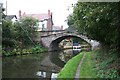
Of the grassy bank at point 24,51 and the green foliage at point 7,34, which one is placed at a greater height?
the green foliage at point 7,34

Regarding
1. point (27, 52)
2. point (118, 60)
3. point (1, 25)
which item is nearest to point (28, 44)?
point (27, 52)

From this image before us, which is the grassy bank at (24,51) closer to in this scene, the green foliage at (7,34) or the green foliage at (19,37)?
the green foliage at (19,37)

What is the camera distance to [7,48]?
40531 mm

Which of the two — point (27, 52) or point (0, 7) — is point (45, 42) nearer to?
point (27, 52)

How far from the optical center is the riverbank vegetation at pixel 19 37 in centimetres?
3874

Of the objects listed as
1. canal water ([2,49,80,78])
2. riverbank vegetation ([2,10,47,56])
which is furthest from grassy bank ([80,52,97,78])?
riverbank vegetation ([2,10,47,56])

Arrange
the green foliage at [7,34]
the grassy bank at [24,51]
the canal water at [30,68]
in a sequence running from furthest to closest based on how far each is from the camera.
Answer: the grassy bank at [24,51], the green foliage at [7,34], the canal water at [30,68]

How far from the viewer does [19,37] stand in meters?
47.1

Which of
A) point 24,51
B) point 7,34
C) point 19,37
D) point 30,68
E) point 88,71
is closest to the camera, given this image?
point 88,71

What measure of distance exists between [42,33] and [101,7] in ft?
153

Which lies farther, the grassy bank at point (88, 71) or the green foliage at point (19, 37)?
the green foliage at point (19, 37)

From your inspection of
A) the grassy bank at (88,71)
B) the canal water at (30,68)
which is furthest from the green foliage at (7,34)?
the grassy bank at (88,71)

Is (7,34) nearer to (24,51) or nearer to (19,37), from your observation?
(24,51)

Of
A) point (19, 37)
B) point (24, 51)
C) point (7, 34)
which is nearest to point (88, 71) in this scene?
point (7, 34)
